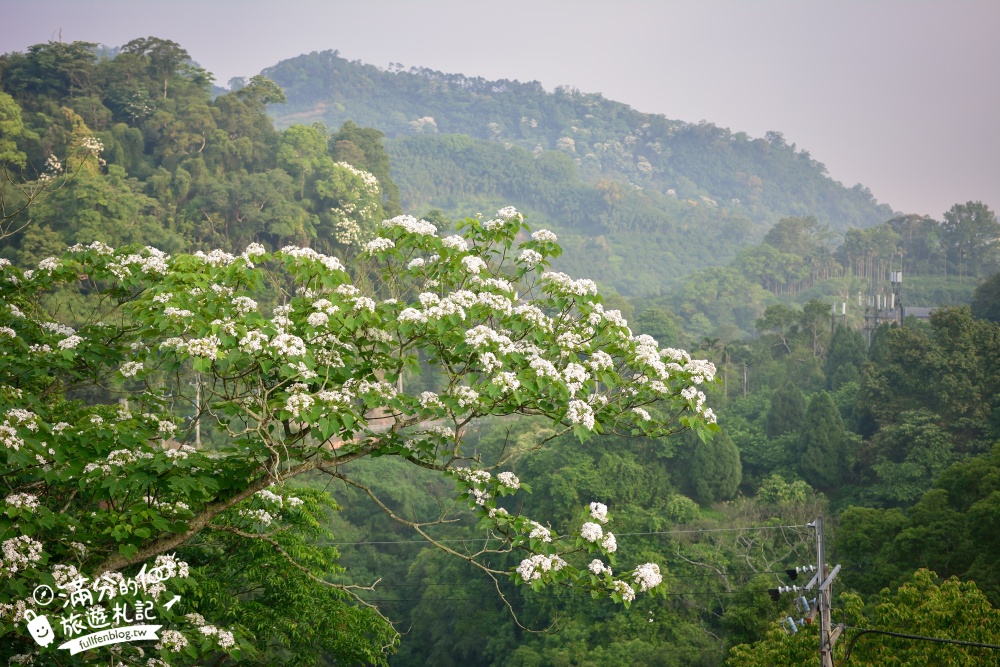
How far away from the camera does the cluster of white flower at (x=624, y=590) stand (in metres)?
5.62

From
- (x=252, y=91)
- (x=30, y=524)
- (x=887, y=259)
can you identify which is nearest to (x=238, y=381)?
(x=30, y=524)

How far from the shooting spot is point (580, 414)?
5.48 metres

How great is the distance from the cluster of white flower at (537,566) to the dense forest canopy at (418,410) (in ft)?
0.07

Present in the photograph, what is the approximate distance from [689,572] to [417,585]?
8.33 m

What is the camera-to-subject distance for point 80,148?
3909 centimetres

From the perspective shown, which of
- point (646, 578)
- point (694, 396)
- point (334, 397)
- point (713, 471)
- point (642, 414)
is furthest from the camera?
point (713, 471)

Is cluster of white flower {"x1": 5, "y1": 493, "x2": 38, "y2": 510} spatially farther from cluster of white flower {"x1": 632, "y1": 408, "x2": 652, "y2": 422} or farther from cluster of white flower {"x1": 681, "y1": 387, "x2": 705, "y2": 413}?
cluster of white flower {"x1": 681, "y1": 387, "x2": 705, "y2": 413}

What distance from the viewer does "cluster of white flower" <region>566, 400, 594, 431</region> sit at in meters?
5.46

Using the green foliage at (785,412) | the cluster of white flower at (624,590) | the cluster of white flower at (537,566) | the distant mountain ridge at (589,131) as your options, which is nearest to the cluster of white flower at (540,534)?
the cluster of white flower at (537,566)

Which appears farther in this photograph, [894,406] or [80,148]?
[80,148]

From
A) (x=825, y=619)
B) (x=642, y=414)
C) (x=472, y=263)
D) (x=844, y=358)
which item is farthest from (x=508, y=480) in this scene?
(x=844, y=358)

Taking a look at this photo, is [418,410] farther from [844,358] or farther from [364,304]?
[844,358]

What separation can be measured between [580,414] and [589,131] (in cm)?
15489

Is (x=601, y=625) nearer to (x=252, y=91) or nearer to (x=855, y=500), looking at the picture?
(x=855, y=500)
